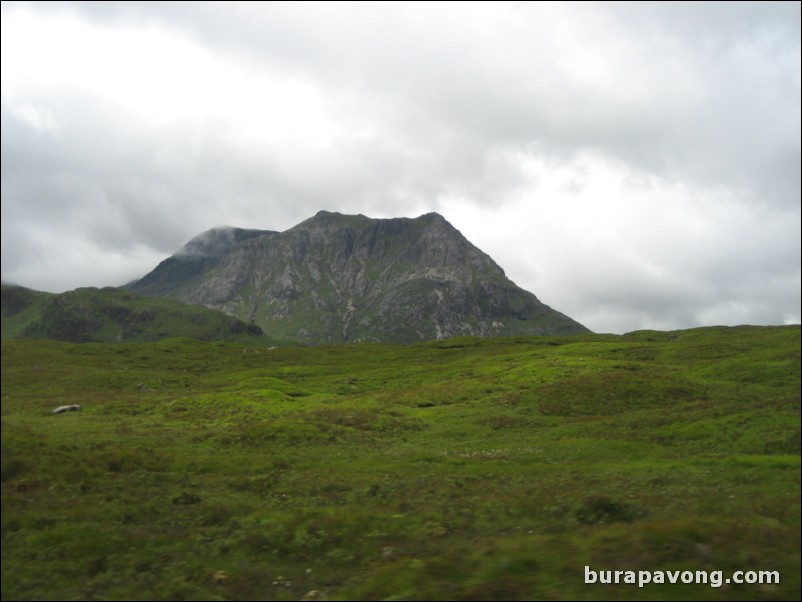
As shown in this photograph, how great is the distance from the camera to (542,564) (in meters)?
13.1

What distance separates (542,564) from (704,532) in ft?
14.1

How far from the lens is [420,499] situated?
2234 centimetres

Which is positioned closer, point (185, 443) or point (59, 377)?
point (185, 443)

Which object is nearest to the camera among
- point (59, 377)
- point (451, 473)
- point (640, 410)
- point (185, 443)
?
point (451, 473)

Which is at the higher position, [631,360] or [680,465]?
[631,360]

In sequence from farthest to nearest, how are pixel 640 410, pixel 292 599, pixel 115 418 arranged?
pixel 115 418
pixel 640 410
pixel 292 599

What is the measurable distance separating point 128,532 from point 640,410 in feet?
136

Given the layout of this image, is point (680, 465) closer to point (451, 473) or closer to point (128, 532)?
point (451, 473)

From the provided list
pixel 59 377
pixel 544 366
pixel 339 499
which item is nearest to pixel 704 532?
pixel 339 499

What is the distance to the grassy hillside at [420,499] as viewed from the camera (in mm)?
13000

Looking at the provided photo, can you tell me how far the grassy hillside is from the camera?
42.7 feet

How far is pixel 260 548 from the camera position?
16578 millimetres

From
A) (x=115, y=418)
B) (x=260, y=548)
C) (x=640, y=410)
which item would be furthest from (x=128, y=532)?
(x=640, y=410)

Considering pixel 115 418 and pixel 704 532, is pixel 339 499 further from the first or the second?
pixel 115 418
